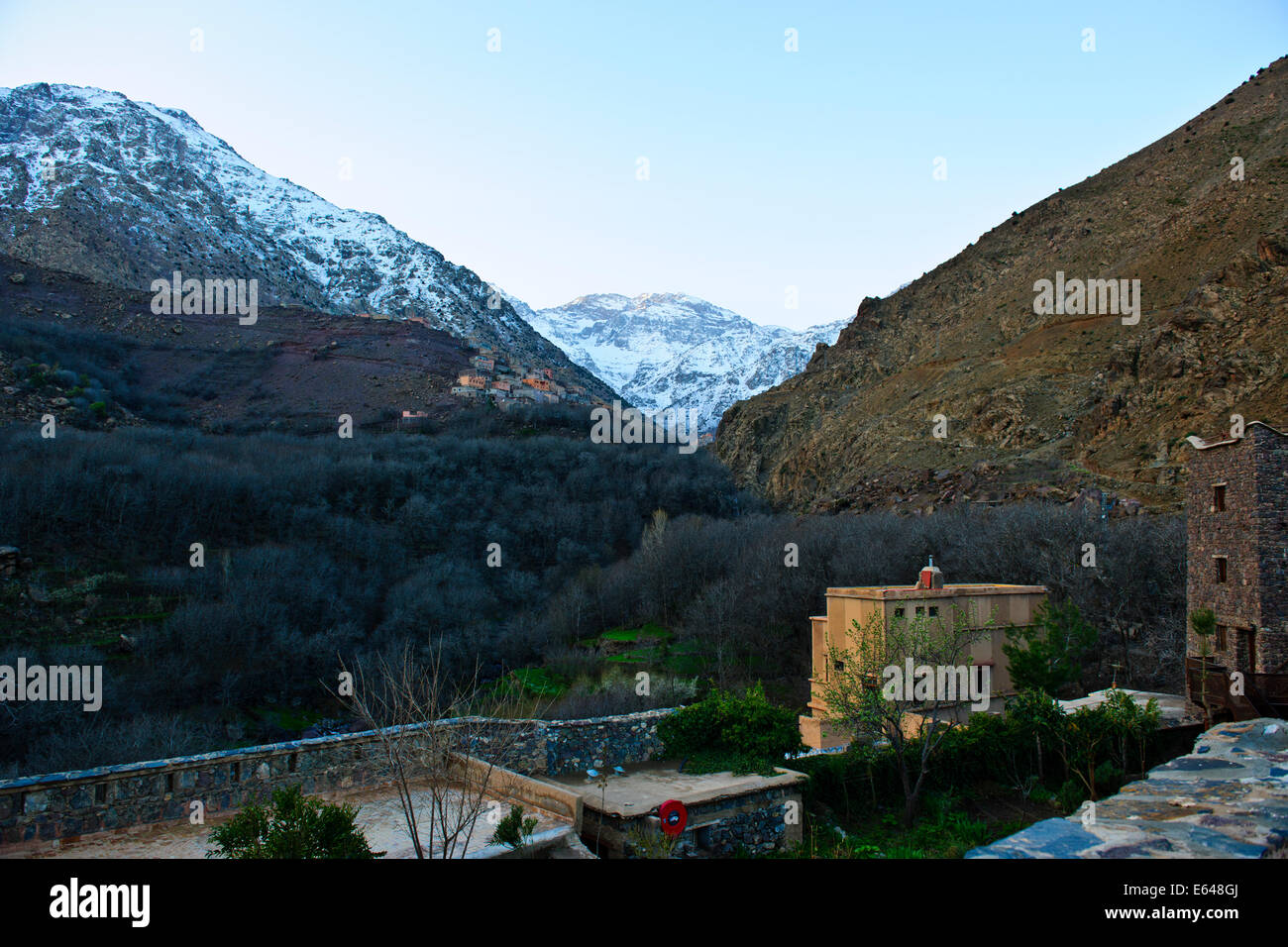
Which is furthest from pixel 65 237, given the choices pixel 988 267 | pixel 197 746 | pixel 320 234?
pixel 988 267

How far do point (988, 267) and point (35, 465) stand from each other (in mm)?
65945

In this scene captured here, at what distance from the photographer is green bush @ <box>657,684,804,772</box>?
11070mm

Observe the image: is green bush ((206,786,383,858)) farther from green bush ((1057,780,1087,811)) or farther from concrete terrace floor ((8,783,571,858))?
green bush ((1057,780,1087,811))

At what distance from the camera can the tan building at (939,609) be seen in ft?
66.6

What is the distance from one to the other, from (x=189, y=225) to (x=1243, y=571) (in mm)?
106346

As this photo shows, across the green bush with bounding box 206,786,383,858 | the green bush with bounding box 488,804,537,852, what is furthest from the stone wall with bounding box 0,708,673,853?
the green bush with bounding box 206,786,383,858

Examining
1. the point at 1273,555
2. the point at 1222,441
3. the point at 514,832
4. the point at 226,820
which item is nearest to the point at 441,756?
the point at 226,820

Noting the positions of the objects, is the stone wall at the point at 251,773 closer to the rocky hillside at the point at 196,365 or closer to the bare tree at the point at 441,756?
the bare tree at the point at 441,756

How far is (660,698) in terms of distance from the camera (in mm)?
29875

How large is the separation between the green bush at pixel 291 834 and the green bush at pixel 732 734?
5.45m

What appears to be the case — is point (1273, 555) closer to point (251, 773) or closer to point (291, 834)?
point (291, 834)

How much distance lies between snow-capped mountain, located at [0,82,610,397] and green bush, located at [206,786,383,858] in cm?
8632

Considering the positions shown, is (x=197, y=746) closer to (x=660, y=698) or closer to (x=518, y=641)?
(x=660, y=698)
